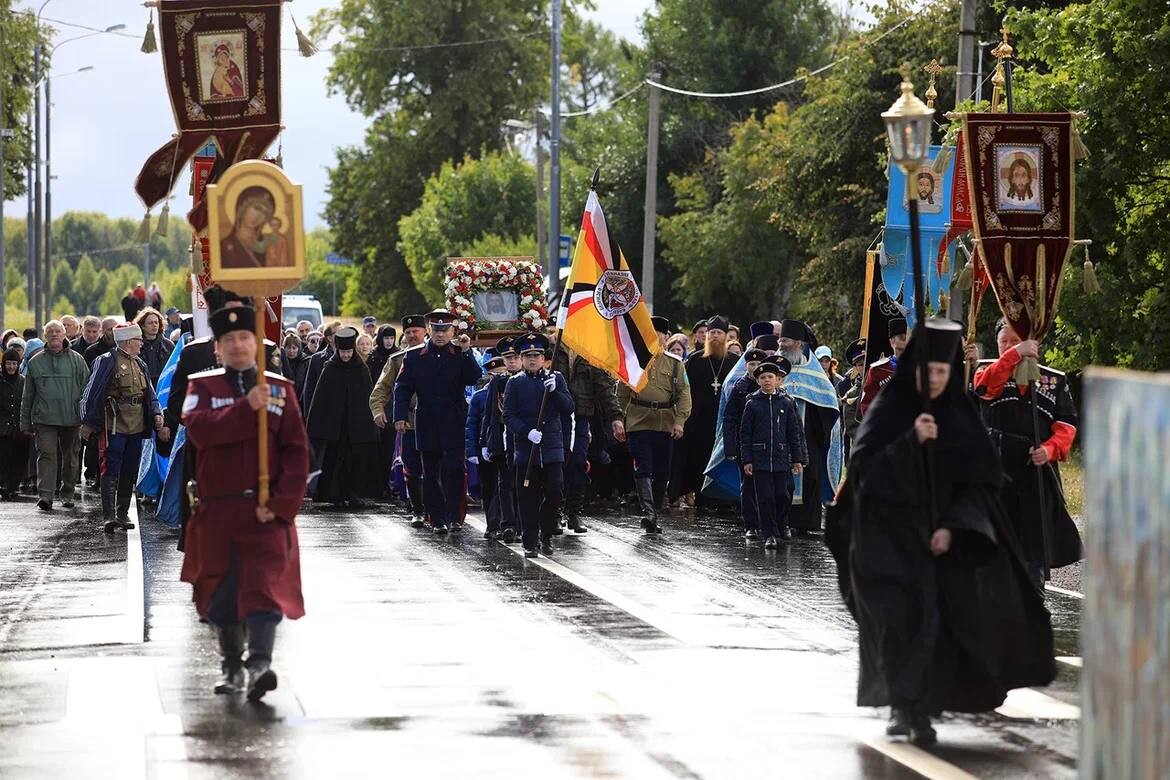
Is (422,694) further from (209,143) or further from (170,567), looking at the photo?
(209,143)

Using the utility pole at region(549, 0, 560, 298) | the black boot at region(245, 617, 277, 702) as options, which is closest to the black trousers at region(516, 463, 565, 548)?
the black boot at region(245, 617, 277, 702)

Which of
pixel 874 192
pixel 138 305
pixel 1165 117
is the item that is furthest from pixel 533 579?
pixel 874 192

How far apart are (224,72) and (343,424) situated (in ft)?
20.4

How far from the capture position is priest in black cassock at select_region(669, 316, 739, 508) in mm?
21312

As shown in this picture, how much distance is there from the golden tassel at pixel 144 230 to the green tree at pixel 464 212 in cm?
4956

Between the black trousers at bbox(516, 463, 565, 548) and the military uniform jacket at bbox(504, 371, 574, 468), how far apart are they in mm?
72

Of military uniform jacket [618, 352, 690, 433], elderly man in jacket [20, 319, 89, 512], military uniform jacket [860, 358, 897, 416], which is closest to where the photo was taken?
military uniform jacket [860, 358, 897, 416]

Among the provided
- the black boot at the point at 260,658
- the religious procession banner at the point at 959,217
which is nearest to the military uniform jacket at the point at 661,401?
the religious procession banner at the point at 959,217

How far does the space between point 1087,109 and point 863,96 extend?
16797 millimetres

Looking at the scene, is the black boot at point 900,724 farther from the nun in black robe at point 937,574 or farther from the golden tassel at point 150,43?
the golden tassel at point 150,43

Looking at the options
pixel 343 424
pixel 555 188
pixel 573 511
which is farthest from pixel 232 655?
pixel 555 188

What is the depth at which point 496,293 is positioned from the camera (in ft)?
87.6

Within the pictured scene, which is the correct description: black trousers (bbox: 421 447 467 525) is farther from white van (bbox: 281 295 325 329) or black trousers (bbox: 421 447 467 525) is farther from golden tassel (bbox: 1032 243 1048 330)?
white van (bbox: 281 295 325 329)

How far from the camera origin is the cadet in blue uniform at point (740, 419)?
58.6 feet
